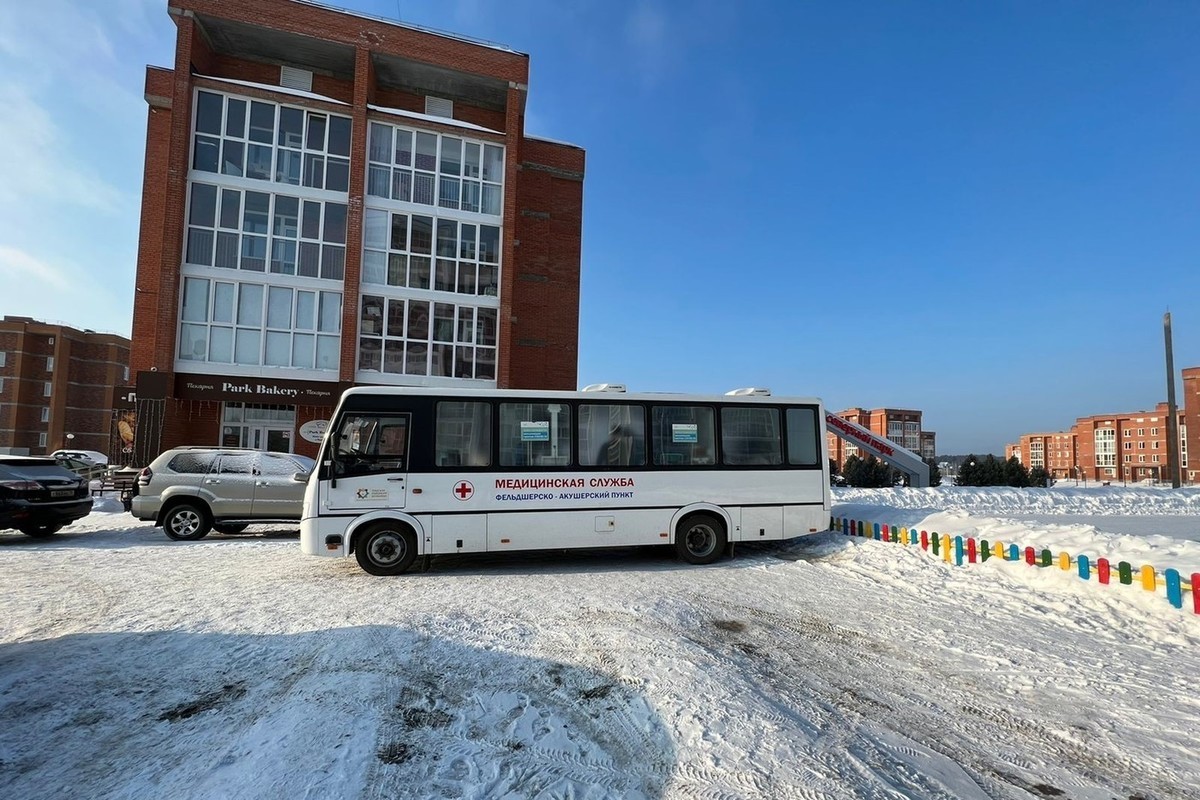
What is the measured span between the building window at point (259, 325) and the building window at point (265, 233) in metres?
0.83

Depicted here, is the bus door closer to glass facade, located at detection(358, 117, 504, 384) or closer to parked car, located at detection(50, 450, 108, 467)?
glass facade, located at detection(358, 117, 504, 384)

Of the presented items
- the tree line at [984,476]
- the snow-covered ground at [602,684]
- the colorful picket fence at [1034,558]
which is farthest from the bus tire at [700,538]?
the tree line at [984,476]

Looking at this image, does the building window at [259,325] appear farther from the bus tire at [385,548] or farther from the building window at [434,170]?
the bus tire at [385,548]

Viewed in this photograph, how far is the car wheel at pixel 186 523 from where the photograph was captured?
38.2 feet

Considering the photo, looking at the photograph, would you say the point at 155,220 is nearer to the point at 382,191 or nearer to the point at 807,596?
the point at 382,191

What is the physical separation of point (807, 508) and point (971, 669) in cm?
490

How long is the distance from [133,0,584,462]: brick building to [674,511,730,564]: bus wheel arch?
54.2 ft

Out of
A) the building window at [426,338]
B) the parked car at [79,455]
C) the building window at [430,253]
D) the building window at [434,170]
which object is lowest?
the parked car at [79,455]

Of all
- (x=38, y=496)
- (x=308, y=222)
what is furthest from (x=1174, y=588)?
(x=308, y=222)

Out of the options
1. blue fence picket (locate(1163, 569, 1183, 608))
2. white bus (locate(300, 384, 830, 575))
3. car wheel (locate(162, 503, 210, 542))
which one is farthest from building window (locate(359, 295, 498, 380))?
blue fence picket (locate(1163, 569, 1183, 608))

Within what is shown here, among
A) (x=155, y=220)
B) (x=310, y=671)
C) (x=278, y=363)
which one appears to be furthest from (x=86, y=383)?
(x=310, y=671)

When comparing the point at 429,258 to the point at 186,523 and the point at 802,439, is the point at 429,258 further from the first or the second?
the point at 802,439

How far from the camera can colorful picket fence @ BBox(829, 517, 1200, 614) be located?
6273 millimetres

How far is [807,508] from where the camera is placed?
32.0 ft
